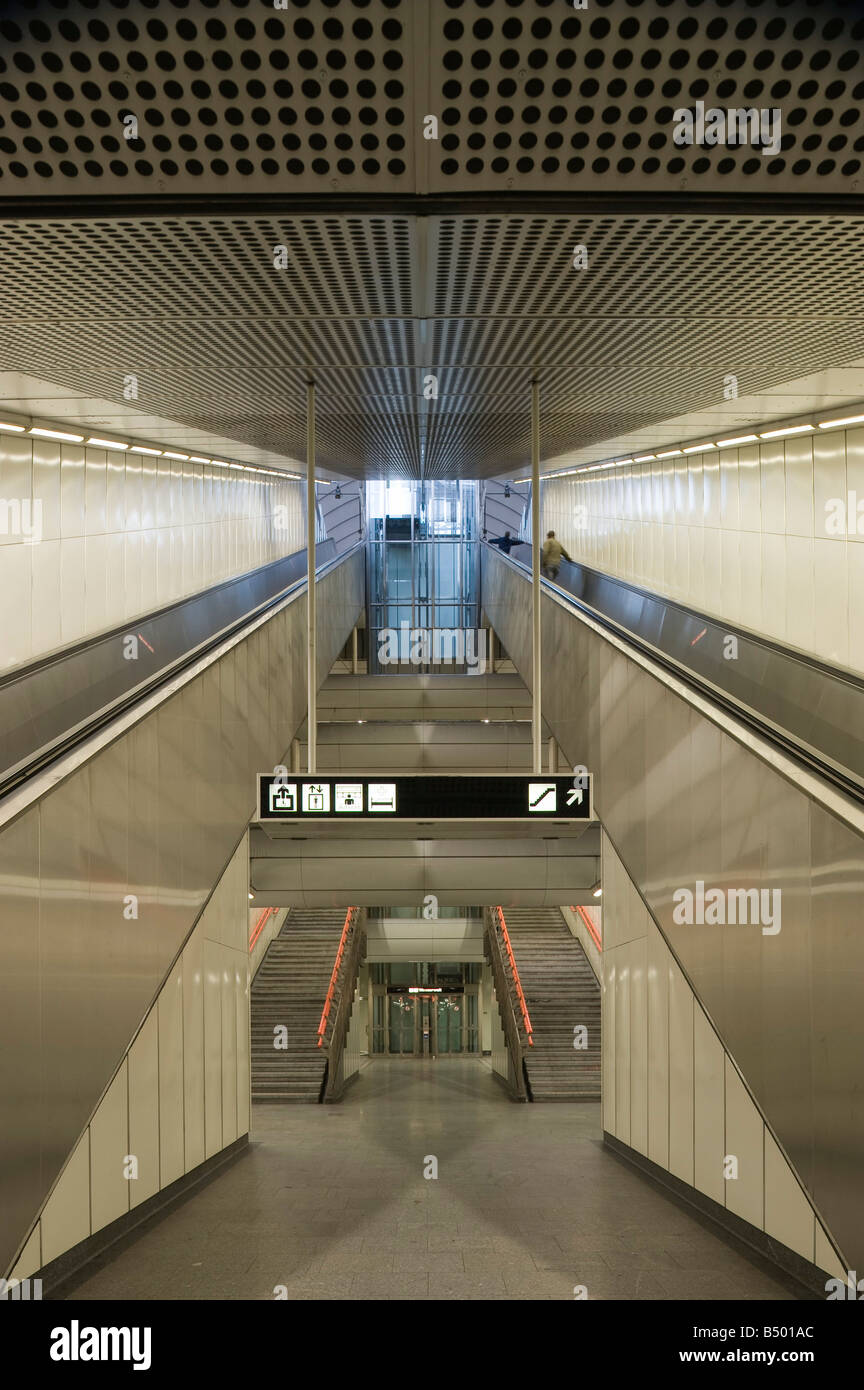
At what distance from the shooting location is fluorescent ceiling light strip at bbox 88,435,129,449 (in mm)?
11320

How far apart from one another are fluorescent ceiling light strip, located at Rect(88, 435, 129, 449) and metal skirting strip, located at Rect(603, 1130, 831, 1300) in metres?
8.78

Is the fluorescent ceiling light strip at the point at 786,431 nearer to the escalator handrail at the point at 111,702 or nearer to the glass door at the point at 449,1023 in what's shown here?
the escalator handrail at the point at 111,702

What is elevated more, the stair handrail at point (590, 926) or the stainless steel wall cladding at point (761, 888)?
the stainless steel wall cladding at point (761, 888)

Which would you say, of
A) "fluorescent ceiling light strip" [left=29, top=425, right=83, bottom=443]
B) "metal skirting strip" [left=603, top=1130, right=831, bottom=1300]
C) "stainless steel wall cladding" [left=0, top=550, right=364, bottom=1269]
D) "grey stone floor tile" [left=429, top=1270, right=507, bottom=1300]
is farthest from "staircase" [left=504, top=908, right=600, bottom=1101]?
"fluorescent ceiling light strip" [left=29, top=425, right=83, bottom=443]

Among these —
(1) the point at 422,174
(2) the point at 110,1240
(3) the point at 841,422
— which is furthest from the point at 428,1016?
(1) the point at 422,174

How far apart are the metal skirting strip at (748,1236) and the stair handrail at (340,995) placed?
9.15 m

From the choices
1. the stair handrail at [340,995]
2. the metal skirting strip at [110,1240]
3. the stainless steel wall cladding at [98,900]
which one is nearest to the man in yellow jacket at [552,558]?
the stainless steel wall cladding at [98,900]

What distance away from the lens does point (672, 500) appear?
50.1ft

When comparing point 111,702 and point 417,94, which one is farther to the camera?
point 111,702

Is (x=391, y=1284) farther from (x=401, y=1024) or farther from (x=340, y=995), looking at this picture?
(x=401, y=1024)

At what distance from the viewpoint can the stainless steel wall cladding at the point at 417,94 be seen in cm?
307

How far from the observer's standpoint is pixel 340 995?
20656mm

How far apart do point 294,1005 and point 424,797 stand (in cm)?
1394

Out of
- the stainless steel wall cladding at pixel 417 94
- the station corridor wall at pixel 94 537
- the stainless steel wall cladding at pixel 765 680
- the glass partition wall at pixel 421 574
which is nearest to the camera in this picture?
the stainless steel wall cladding at pixel 417 94
